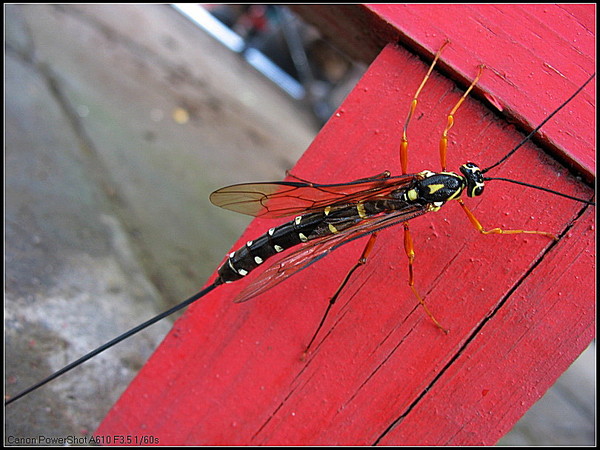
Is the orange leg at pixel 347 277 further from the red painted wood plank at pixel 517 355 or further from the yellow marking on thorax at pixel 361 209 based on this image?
the red painted wood plank at pixel 517 355

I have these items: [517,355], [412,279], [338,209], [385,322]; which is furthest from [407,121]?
[517,355]

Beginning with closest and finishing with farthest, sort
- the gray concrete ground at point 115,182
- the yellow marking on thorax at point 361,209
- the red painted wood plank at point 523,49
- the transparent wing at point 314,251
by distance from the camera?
the red painted wood plank at point 523,49 → the transparent wing at point 314,251 → the yellow marking on thorax at point 361,209 → the gray concrete ground at point 115,182

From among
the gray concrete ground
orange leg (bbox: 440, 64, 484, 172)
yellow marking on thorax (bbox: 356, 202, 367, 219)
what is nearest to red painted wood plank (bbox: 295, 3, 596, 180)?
orange leg (bbox: 440, 64, 484, 172)

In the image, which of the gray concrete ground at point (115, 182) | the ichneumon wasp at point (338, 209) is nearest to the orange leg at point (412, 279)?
the ichneumon wasp at point (338, 209)

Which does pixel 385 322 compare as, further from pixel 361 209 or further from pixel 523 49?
pixel 523 49

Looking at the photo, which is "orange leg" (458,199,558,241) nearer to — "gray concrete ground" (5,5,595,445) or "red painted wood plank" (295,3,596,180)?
"red painted wood plank" (295,3,596,180)
